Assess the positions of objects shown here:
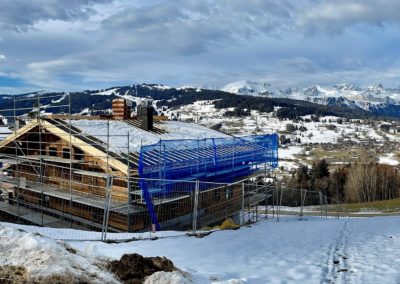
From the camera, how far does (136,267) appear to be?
7.07m

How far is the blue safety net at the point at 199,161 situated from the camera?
17.2 meters

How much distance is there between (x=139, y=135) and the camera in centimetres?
2206

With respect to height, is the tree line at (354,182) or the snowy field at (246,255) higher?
the snowy field at (246,255)

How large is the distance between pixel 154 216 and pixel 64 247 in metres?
9.53

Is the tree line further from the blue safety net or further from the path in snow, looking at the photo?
the path in snow

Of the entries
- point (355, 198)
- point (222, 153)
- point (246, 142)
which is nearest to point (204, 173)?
point (222, 153)

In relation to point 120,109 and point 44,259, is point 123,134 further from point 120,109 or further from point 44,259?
point 44,259

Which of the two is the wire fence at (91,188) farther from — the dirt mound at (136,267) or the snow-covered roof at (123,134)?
the dirt mound at (136,267)

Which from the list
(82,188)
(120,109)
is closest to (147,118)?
(120,109)

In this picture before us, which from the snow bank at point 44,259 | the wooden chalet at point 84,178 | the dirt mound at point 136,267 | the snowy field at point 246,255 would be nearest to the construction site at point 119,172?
the wooden chalet at point 84,178

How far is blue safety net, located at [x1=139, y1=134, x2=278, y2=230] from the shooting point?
56.6 feet

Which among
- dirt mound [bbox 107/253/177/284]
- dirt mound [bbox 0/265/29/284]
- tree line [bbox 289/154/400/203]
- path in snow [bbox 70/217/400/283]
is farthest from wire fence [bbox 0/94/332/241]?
tree line [bbox 289/154/400/203]

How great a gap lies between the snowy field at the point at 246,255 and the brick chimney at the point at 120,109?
46.9 feet

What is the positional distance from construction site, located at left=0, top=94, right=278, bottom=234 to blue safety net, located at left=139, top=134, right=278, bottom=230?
0.05 meters
